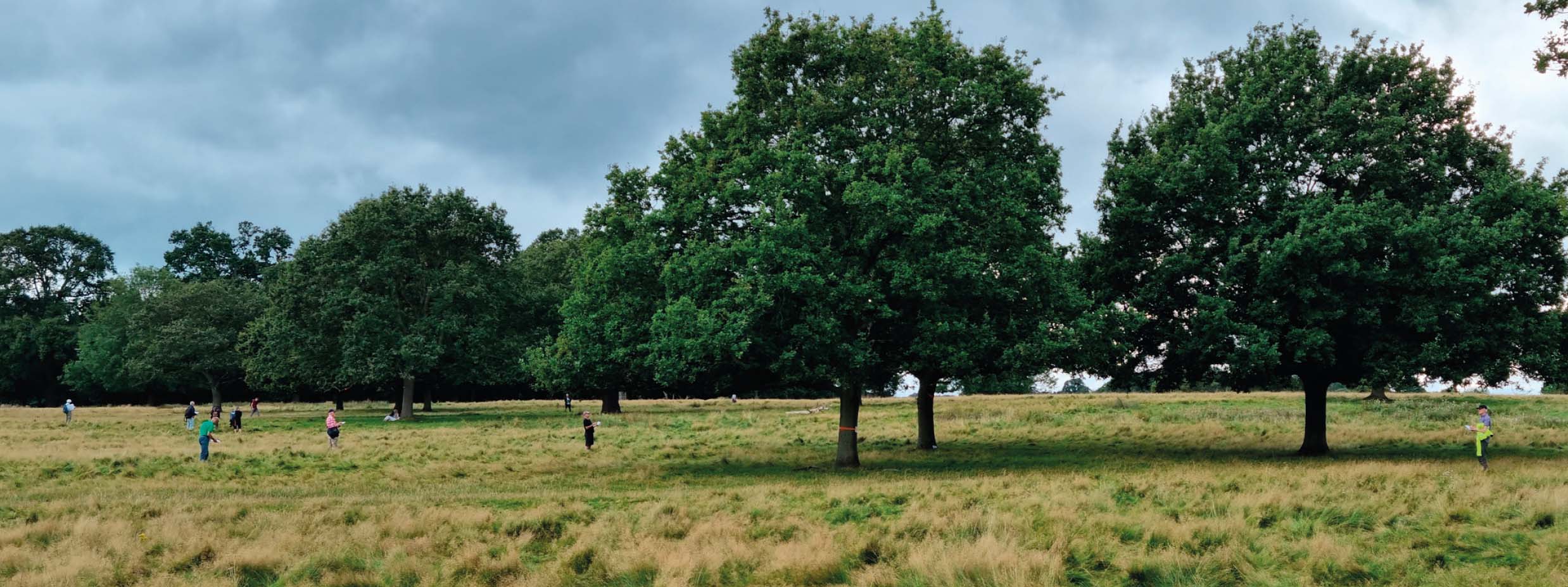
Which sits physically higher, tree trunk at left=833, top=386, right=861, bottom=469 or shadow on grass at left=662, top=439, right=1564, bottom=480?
tree trunk at left=833, top=386, right=861, bottom=469

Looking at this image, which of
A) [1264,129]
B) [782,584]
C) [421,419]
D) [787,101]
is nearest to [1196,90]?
[1264,129]

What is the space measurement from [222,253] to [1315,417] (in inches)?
4471

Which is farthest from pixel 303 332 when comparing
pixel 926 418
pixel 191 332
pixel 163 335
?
pixel 926 418

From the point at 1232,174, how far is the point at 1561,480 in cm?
1216

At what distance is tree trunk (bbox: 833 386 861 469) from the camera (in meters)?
27.6

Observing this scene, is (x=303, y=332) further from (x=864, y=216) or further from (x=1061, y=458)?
(x=1061, y=458)

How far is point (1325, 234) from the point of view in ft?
81.3

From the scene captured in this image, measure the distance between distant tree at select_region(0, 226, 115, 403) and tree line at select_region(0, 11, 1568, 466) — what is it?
3571 inches

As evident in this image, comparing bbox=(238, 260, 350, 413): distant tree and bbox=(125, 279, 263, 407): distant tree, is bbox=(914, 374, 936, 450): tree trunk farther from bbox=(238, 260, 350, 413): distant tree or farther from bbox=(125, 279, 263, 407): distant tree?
bbox=(125, 279, 263, 407): distant tree

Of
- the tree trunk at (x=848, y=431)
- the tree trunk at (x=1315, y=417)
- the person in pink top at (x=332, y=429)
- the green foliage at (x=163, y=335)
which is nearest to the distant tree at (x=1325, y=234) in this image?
the tree trunk at (x=1315, y=417)

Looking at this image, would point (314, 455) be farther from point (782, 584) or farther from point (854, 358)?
point (782, 584)

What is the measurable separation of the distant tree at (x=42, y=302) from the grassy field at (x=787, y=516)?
75736 mm

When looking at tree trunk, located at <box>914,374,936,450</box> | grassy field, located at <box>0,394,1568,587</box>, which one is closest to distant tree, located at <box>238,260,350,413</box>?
grassy field, located at <box>0,394,1568,587</box>

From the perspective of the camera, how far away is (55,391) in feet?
324
